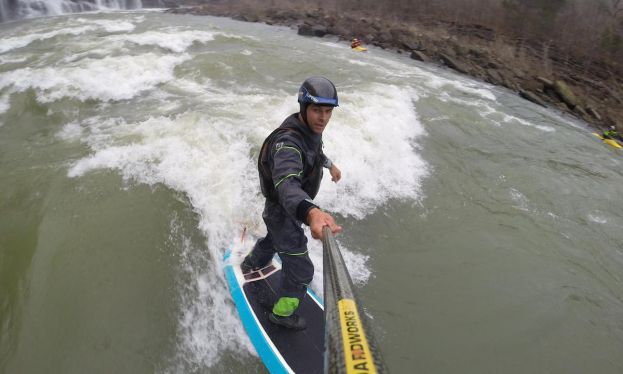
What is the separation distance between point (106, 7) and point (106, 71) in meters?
35.1

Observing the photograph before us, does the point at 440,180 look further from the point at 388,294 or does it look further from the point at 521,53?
the point at 521,53

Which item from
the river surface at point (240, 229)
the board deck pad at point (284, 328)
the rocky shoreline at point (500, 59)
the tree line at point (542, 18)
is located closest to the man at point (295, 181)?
the board deck pad at point (284, 328)

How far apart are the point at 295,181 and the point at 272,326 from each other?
179 cm

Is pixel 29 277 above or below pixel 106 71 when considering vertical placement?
below

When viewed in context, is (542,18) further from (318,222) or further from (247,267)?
(318,222)

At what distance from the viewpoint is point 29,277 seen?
3.58 m

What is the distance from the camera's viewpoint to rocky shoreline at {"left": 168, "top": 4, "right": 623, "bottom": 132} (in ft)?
53.3

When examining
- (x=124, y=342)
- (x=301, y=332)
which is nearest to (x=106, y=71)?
(x=124, y=342)

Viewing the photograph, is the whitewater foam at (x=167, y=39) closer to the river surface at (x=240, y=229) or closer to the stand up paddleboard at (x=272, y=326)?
the river surface at (x=240, y=229)

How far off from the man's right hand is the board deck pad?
162 cm

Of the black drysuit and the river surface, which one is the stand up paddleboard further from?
the black drysuit

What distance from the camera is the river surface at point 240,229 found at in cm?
342

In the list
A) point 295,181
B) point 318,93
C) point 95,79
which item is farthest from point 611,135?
point 95,79

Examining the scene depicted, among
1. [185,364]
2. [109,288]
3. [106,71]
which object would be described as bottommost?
[185,364]
